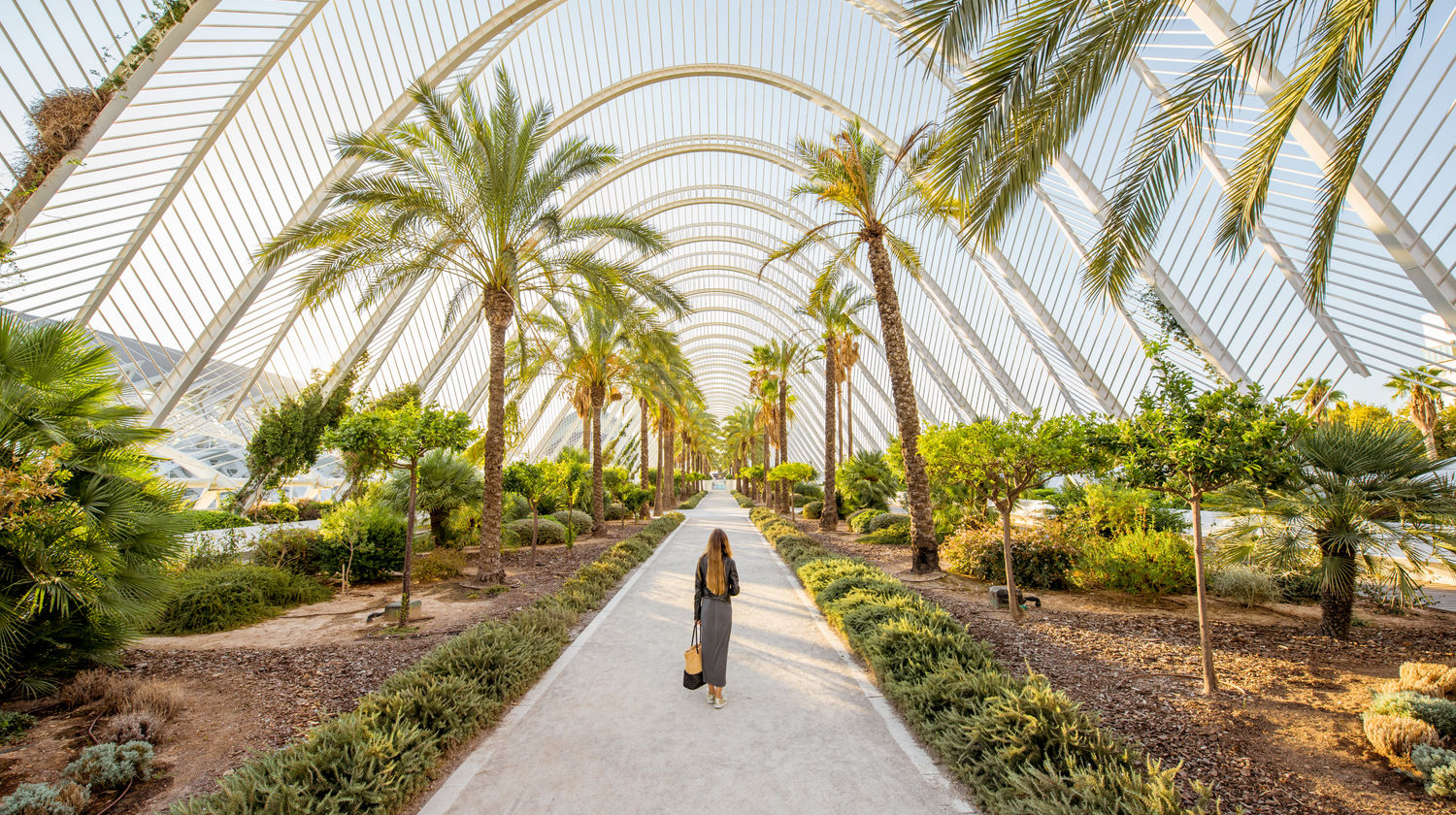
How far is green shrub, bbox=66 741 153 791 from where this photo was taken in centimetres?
362

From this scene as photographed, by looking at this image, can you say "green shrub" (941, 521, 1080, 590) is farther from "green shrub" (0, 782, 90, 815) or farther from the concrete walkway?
"green shrub" (0, 782, 90, 815)

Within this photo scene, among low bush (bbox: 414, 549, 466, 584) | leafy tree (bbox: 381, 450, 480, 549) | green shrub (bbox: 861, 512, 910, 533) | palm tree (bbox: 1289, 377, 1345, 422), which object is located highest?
palm tree (bbox: 1289, 377, 1345, 422)

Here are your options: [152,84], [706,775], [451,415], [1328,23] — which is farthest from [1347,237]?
[152,84]

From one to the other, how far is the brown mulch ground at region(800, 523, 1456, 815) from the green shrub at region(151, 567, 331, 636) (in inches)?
379

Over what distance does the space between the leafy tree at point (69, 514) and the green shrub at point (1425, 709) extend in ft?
30.7

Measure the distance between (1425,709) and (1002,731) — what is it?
2.91 metres

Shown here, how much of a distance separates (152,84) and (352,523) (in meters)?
10.2

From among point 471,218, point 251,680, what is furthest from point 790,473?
point 251,680

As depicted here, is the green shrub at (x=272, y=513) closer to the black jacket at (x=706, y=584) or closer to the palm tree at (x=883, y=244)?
the palm tree at (x=883, y=244)

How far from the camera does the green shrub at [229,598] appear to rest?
7.75m

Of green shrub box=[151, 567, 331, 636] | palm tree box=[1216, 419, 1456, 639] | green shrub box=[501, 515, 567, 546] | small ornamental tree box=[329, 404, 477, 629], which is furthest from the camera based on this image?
green shrub box=[501, 515, 567, 546]

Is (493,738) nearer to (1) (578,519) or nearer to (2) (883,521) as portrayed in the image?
(2) (883,521)

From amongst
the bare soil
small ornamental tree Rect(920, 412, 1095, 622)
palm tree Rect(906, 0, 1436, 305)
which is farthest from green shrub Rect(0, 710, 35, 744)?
small ornamental tree Rect(920, 412, 1095, 622)

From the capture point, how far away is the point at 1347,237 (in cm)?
1125
